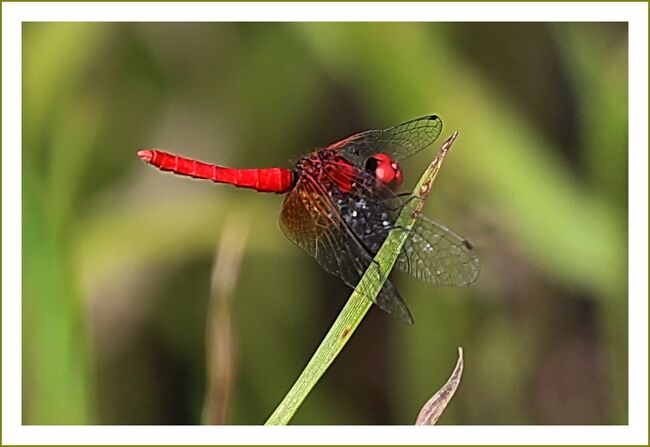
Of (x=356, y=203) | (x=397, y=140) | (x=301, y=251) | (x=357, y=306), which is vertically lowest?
(x=357, y=306)

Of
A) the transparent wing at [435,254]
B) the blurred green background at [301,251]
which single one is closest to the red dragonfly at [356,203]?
the transparent wing at [435,254]

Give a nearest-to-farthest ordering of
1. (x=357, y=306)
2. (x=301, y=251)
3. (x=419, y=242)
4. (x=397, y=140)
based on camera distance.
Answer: (x=357, y=306) < (x=419, y=242) < (x=397, y=140) < (x=301, y=251)

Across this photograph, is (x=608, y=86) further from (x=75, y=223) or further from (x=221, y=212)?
(x=75, y=223)

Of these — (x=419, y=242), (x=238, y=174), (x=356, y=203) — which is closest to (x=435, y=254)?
(x=419, y=242)

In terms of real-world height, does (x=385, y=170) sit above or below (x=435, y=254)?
above

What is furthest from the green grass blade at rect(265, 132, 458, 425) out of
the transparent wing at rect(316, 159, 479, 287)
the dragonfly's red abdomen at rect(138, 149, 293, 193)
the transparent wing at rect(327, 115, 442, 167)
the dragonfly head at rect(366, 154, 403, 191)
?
the dragonfly's red abdomen at rect(138, 149, 293, 193)

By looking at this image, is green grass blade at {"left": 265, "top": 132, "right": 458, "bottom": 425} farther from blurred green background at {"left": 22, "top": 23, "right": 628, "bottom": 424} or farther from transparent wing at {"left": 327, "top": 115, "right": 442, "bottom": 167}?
blurred green background at {"left": 22, "top": 23, "right": 628, "bottom": 424}

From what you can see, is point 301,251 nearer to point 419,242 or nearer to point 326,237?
point 326,237
